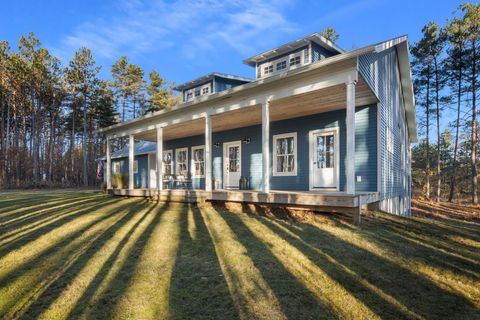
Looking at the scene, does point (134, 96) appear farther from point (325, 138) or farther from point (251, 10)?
point (325, 138)

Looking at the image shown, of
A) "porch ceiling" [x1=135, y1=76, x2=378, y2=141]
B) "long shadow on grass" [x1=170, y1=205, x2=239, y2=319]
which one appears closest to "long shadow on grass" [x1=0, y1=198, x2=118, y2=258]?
"long shadow on grass" [x1=170, y1=205, x2=239, y2=319]

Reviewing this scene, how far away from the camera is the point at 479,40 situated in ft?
54.7

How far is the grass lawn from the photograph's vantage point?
241cm

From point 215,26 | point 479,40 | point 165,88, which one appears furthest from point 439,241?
point 165,88

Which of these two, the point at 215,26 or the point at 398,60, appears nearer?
the point at 398,60

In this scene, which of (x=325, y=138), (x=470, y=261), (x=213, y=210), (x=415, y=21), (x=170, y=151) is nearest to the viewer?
(x=470, y=261)

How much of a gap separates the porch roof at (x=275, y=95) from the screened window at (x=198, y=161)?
1013 millimetres

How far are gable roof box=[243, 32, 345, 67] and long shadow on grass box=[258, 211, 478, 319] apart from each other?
27.2ft

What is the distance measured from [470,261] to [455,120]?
2077 centimetres

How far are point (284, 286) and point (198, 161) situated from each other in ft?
31.8

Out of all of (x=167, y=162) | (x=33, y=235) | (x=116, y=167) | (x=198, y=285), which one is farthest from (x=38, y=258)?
(x=116, y=167)

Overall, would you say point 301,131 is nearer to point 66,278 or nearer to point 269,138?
point 269,138

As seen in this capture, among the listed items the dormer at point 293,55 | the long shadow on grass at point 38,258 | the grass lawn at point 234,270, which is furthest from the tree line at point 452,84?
the long shadow on grass at point 38,258

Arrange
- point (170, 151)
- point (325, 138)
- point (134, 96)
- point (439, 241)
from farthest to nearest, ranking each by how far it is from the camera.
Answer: point (134, 96) → point (170, 151) → point (325, 138) → point (439, 241)
